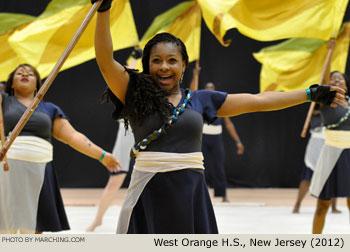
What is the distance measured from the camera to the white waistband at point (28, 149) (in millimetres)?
3881

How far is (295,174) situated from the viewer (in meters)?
10.8

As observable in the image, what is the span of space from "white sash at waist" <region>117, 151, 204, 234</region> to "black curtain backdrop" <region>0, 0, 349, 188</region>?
8141 millimetres

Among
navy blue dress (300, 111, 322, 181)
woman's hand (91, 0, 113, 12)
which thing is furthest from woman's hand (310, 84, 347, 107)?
navy blue dress (300, 111, 322, 181)

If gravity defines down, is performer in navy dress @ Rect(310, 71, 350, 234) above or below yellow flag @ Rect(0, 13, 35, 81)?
below

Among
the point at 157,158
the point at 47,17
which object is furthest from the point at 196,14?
the point at 157,158

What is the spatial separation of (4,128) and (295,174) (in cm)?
785

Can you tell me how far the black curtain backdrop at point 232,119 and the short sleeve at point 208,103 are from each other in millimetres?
7963

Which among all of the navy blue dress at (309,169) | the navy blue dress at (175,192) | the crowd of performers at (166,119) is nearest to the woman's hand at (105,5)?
the crowd of performers at (166,119)

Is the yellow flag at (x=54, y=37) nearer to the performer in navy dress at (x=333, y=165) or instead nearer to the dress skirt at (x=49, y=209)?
the dress skirt at (x=49, y=209)

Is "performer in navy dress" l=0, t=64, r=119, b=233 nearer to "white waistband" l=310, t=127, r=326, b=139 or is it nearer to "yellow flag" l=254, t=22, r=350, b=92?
"yellow flag" l=254, t=22, r=350, b=92

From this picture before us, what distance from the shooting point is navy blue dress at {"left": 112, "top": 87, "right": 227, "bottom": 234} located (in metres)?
2.42

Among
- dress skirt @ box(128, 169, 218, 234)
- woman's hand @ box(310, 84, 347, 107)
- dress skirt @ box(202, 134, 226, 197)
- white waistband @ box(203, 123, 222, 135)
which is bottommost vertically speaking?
dress skirt @ box(202, 134, 226, 197)

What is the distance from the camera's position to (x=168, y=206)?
242 centimetres
